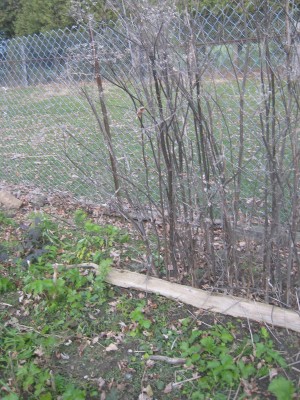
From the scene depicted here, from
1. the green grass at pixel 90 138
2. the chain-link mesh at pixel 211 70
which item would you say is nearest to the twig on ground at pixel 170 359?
the chain-link mesh at pixel 211 70

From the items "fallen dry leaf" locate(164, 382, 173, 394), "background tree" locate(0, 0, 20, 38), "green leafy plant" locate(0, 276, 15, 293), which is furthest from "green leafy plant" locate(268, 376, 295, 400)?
"background tree" locate(0, 0, 20, 38)

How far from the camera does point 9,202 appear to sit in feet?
15.9

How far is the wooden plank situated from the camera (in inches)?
109

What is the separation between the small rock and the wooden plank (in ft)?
6.47

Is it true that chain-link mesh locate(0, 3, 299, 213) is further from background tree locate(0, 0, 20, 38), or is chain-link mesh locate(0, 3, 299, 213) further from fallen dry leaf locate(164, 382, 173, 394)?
background tree locate(0, 0, 20, 38)

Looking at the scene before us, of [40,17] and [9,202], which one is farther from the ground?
[40,17]

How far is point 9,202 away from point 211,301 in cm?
279

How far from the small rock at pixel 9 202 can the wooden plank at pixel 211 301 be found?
1.97 meters

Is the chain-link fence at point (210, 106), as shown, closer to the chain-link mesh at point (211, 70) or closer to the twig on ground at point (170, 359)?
the chain-link mesh at point (211, 70)

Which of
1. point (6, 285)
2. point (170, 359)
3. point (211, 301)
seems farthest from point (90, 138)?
point (170, 359)

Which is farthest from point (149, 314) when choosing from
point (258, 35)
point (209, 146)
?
point (258, 35)

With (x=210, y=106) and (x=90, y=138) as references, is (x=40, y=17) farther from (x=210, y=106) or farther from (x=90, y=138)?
(x=210, y=106)

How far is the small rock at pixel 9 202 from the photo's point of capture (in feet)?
15.8

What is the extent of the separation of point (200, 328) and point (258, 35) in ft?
5.92
